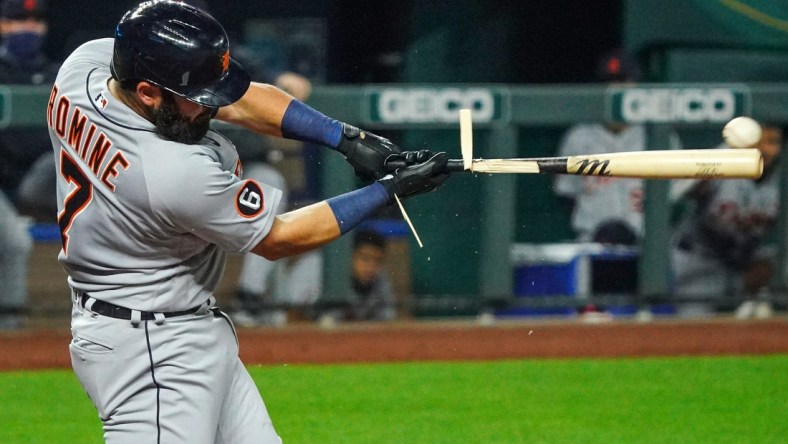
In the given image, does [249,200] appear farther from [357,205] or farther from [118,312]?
[118,312]

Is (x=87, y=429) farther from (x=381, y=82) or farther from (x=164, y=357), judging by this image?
(x=381, y=82)

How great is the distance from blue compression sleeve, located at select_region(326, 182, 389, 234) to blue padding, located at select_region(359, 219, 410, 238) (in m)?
3.58

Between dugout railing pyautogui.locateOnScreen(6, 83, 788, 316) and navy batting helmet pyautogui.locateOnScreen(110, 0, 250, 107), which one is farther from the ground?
navy batting helmet pyautogui.locateOnScreen(110, 0, 250, 107)

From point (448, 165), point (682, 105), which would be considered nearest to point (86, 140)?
point (448, 165)

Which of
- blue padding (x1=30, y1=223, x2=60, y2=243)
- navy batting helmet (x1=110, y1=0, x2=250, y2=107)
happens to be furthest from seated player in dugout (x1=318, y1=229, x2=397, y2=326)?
navy batting helmet (x1=110, y1=0, x2=250, y2=107)

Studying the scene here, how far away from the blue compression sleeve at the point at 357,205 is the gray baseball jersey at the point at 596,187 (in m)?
3.90

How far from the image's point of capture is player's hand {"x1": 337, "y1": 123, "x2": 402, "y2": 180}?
11.7 ft

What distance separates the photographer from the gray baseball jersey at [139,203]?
2.99 metres

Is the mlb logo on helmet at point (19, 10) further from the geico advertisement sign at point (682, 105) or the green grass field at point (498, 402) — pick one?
the geico advertisement sign at point (682, 105)

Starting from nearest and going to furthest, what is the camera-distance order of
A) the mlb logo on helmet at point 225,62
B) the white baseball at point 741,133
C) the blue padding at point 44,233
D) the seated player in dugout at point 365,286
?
the mlb logo on helmet at point 225,62
the white baseball at point 741,133
the blue padding at point 44,233
the seated player in dugout at point 365,286

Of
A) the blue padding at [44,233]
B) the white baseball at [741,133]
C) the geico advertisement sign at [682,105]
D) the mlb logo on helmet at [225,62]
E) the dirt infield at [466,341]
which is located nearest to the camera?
the mlb logo on helmet at [225,62]

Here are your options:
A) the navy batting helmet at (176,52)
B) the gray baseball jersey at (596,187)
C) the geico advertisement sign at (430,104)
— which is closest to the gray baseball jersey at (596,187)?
the gray baseball jersey at (596,187)

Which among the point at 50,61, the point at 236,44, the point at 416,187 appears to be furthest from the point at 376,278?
the point at 416,187

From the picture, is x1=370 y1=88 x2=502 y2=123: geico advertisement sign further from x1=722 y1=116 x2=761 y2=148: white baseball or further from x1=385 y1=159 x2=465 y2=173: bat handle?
x1=385 y1=159 x2=465 y2=173: bat handle
